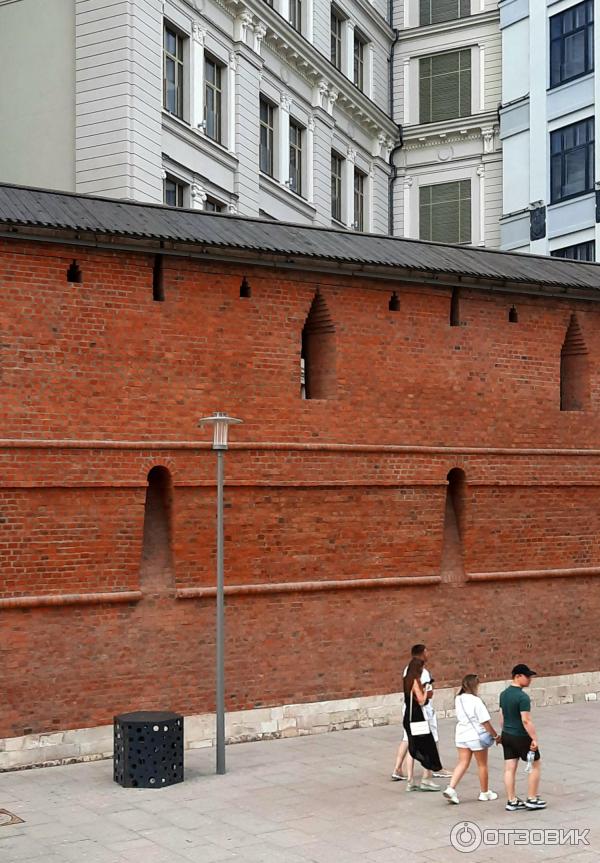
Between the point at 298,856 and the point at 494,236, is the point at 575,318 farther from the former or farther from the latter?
the point at 494,236

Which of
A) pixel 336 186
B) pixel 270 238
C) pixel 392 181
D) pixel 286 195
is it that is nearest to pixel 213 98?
pixel 286 195

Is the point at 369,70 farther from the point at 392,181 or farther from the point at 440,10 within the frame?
the point at 440,10

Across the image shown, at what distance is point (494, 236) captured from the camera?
1390 inches

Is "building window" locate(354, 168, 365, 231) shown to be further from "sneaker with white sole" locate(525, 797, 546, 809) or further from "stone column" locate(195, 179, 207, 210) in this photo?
"sneaker with white sole" locate(525, 797, 546, 809)

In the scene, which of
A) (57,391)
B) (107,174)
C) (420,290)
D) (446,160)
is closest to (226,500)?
(57,391)

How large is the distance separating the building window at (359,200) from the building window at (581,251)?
5769 mm

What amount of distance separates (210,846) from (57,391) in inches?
206

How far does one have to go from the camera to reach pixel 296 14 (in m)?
30.4

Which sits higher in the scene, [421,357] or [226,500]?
[421,357]

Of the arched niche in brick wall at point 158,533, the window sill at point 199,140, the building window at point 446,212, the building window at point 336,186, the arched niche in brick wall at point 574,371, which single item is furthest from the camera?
the building window at point 446,212

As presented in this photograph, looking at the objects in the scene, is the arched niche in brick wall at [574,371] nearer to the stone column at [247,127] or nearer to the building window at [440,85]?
the stone column at [247,127]

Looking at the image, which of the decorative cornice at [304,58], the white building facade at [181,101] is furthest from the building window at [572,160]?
the white building facade at [181,101]

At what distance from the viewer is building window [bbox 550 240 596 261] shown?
Answer: 102ft

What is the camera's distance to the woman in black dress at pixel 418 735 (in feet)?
39.4
